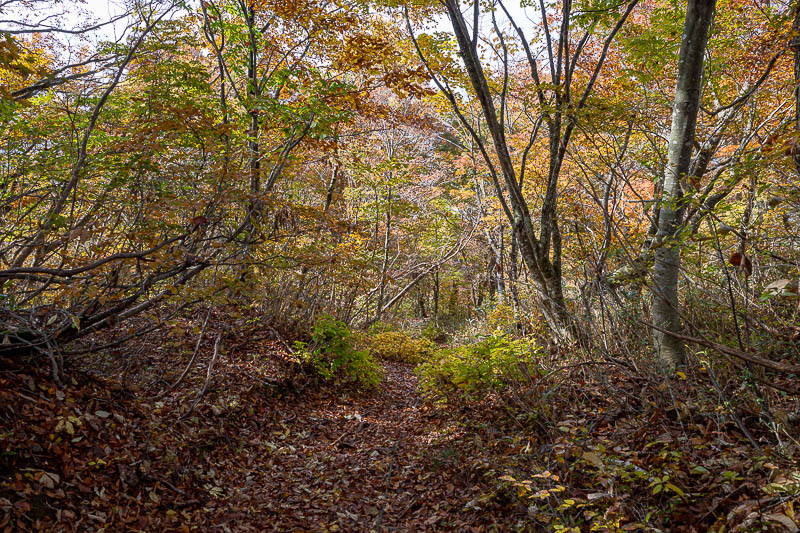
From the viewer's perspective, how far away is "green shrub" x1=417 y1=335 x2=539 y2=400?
201 inches

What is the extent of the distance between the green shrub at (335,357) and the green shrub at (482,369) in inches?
43.1

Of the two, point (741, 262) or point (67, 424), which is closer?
point (741, 262)

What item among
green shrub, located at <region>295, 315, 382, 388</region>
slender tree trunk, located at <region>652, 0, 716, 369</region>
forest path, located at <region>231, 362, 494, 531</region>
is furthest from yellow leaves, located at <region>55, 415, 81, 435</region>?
slender tree trunk, located at <region>652, 0, 716, 369</region>

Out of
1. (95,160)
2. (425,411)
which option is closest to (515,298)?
(425,411)

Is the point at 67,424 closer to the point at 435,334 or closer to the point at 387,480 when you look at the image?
the point at 387,480

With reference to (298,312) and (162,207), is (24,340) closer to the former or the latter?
(162,207)

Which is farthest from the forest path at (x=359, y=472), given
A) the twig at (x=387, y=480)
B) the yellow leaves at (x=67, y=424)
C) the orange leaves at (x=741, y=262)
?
the orange leaves at (x=741, y=262)

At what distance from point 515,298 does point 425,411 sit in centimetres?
259

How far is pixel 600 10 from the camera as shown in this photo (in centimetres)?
462

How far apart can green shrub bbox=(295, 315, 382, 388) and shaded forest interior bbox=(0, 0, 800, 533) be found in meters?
0.05

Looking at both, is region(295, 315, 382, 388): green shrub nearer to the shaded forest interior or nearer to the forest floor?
the shaded forest interior

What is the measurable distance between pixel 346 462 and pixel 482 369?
200cm

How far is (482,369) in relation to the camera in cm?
538

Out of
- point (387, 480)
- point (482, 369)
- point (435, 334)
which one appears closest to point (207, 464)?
point (387, 480)
